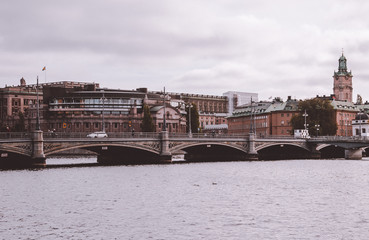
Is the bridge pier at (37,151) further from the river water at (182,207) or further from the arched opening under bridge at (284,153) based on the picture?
the arched opening under bridge at (284,153)

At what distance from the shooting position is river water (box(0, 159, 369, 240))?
37.4m

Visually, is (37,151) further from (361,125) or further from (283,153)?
(361,125)

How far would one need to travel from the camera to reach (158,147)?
103 m

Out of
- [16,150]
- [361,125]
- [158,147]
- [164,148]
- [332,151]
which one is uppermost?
[361,125]

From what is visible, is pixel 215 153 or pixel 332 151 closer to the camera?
pixel 215 153

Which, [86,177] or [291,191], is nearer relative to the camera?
[291,191]

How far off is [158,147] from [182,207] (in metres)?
55.2

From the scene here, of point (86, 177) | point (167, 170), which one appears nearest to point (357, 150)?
point (167, 170)

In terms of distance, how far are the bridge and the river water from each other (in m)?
11.0

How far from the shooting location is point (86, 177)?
2977 inches

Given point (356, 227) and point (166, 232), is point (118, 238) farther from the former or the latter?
point (356, 227)

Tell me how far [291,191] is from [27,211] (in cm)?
2501

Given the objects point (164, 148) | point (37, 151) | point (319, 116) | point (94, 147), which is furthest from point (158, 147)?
point (319, 116)

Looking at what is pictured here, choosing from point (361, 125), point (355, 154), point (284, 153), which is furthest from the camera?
point (361, 125)
